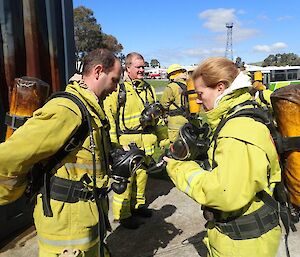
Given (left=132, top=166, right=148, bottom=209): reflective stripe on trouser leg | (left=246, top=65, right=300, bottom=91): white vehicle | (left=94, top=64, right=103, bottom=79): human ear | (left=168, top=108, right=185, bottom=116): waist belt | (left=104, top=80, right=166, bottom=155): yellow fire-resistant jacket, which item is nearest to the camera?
(left=94, top=64, right=103, bottom=79): human ear

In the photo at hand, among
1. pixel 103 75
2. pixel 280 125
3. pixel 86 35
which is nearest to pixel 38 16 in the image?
pixel 103 75

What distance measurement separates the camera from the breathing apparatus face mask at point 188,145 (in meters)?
2.09

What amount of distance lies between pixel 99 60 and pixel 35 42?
204cm

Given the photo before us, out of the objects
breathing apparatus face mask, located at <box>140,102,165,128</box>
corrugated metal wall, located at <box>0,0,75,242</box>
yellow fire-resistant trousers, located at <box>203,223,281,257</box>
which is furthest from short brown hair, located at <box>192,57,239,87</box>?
corrugated metal wall, located at <box>0,0,75,242</box>

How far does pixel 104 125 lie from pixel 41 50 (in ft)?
7.09

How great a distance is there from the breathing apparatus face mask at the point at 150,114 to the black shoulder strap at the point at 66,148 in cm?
228

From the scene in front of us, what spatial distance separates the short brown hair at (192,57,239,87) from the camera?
6.18 feet

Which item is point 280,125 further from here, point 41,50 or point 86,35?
point 86,35

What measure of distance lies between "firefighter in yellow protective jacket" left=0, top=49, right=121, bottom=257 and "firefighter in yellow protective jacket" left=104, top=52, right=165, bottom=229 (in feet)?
6.28

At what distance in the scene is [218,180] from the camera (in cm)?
172

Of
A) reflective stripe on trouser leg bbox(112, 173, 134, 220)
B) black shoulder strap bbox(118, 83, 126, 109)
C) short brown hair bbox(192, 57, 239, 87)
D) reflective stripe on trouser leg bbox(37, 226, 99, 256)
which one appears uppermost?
short brown hair bbox(192, 57, 239, 87)

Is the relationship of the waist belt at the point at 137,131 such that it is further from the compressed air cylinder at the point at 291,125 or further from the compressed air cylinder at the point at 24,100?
the compressed air cylinder at the point at 291,125

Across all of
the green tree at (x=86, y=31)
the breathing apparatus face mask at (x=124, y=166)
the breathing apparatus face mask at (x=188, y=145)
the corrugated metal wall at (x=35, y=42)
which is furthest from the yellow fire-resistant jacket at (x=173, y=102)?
the green tree at (x=86, y=31)

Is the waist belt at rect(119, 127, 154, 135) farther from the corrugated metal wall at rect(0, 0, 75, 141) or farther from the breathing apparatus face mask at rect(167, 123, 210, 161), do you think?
the breathing apparatus face mask at rect(167, 123, 210, 161)
